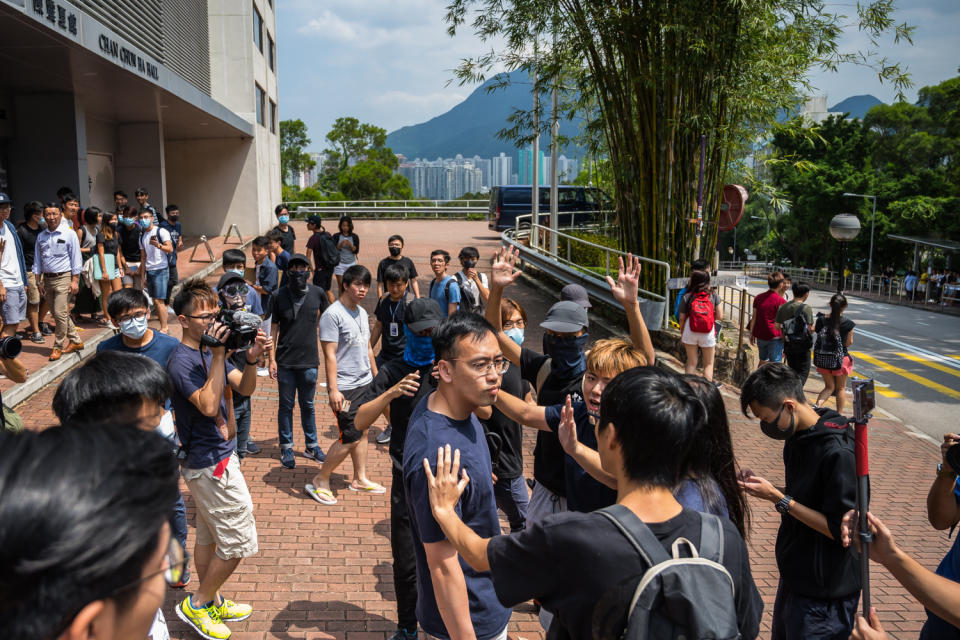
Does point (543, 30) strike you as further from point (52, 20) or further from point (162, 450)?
point (162, 450)

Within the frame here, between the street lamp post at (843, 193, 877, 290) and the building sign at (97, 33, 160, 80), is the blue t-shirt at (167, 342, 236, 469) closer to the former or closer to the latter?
the building sign at (97, 33, 160, 80)

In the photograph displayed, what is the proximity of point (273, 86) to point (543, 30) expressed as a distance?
2199cm

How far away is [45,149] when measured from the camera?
12.6 meters

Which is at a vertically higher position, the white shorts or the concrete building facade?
the concrete building facade

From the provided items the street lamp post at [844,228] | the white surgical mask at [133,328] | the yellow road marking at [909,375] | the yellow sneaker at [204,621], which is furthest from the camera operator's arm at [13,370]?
the yellow road marking at [909,375]

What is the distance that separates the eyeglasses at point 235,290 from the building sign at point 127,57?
26.1ft

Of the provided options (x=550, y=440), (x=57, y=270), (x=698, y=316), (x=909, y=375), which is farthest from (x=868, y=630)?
(x=909, y=375)

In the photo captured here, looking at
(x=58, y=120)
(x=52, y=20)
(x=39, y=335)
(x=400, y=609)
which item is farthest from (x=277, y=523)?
(x=58, y=120)

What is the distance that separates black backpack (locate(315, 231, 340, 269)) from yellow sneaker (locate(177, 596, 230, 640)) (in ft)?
24.2

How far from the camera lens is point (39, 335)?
888cm

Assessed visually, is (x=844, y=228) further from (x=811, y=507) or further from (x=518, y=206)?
(x=518, y=206)

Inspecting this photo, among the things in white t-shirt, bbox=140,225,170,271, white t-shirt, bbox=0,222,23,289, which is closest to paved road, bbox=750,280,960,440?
white t-shirt, bbox=140,225,170,271

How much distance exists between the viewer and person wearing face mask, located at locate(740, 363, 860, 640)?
2910mm

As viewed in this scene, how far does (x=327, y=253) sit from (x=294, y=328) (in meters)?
4.85
